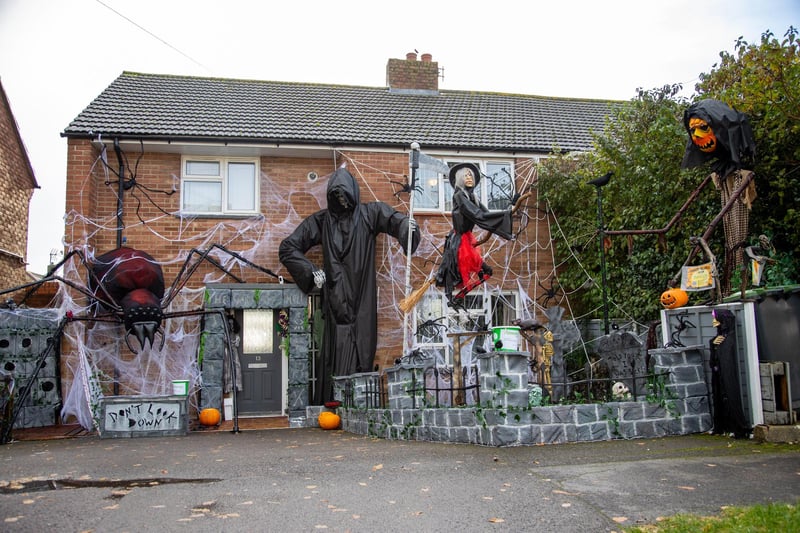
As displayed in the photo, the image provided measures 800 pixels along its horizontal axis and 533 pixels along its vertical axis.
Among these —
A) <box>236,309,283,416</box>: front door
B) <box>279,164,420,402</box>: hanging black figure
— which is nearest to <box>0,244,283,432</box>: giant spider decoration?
<box>236,309,283,416</box>: front door

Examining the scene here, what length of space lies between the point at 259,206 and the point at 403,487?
9.55 m

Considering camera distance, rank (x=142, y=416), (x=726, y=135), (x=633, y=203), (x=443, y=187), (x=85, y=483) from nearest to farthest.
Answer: (x=85, y=483) < (x=726, y=135) < (x=142, y=416) < (x=633, y=203) < (x=443, y=187)

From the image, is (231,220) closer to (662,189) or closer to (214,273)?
(214,273)

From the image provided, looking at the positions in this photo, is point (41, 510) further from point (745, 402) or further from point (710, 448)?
point (745, 402)

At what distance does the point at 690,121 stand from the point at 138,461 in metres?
7.92

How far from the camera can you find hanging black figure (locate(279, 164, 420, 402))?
13.4 metres

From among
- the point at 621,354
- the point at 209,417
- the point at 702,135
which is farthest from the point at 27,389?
the point at 702,135

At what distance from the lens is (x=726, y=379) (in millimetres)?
8188

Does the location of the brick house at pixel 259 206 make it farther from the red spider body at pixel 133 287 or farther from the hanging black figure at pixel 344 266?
the red spider body at pixel 133 287

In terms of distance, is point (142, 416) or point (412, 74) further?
point (412, 74)

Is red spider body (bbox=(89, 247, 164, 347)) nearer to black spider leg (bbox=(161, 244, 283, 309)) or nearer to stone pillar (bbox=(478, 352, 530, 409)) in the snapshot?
black spider leg (bbox=(161, 244, 283, 309))

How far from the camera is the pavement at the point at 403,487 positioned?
16.6 ft

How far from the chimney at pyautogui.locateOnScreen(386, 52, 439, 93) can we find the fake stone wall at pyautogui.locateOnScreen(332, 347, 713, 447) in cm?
1144

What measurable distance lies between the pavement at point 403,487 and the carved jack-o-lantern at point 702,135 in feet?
11.7
